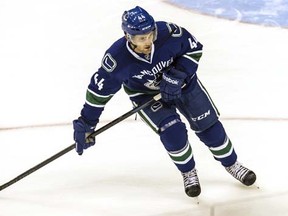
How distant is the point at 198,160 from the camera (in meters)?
2.98

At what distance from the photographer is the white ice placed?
2635 millimetres

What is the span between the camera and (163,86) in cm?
244

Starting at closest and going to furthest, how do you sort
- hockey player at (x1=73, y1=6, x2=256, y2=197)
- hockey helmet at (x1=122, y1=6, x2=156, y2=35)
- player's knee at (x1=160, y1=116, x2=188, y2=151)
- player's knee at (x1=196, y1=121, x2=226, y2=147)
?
hockey helmet at (x1=122, y1=6, x2=156, y2=35) < hockey player at (x1=73, y1=6, x2=256, y2=197) < player's knee at (x1=160, y1=116, x2=188, y2=151) < player's knee at (x1=196, y1=121, x2=226, y2=147)

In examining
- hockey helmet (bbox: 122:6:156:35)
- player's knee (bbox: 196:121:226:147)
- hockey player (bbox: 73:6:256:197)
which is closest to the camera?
hockey helmet (bbox: 122:6:156:35)

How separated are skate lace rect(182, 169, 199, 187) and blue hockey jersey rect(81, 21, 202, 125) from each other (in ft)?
1.22

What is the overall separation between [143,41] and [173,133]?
40 centimetres

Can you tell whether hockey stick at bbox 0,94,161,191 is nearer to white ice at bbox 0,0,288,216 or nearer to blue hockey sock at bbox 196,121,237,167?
white ice at bbox 0,0,288,216

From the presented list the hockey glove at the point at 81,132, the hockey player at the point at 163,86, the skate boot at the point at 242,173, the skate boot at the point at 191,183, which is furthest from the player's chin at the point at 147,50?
the skate boot at the point at 242,173

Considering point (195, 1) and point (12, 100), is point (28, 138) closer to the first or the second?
point (12, 100)

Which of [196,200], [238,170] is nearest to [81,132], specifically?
[196,200]

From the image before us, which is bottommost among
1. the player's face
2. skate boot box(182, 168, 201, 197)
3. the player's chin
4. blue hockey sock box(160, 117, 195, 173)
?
skate boot box(182, 168, 201, 197)

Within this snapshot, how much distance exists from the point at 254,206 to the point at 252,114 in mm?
864

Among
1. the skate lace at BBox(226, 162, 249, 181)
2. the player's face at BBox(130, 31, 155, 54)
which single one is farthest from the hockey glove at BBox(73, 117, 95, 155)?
the skate lace at BBox(226, 162, 249, 181)

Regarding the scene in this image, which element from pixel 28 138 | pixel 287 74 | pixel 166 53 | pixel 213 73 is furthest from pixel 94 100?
pixel 287 74
